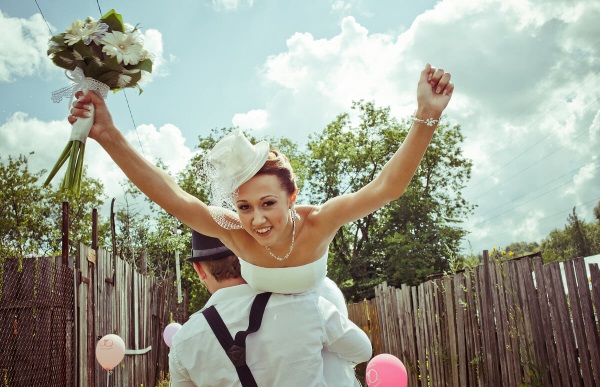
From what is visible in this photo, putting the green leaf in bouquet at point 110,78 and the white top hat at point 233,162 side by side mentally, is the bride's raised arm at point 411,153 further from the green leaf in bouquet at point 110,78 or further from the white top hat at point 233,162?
the green leaf in bouquet at point 110,78

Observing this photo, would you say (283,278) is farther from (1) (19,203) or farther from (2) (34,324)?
(1) (19,203)

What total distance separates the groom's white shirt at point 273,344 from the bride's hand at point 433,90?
83cm

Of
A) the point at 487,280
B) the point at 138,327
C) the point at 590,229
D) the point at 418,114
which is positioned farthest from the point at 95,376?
the point at 590,229

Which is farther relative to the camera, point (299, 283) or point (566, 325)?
point (566, 325)

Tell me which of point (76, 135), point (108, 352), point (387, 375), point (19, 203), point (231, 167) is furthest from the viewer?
point (19, 203)

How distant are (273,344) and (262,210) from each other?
52 cm

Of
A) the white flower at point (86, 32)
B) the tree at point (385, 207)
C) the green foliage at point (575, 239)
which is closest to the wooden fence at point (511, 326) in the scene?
the white flower at point (86, 32)

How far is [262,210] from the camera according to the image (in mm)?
2082

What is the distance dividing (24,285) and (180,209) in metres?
4.50

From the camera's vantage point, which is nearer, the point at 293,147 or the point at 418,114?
the point at 418,114

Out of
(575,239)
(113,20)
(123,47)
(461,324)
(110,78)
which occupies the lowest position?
(461,324)

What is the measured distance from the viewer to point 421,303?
25.2 ft

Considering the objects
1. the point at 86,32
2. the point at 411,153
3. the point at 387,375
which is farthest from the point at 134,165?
the point at 387,375

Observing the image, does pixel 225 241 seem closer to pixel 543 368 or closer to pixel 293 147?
pixel 543 368
